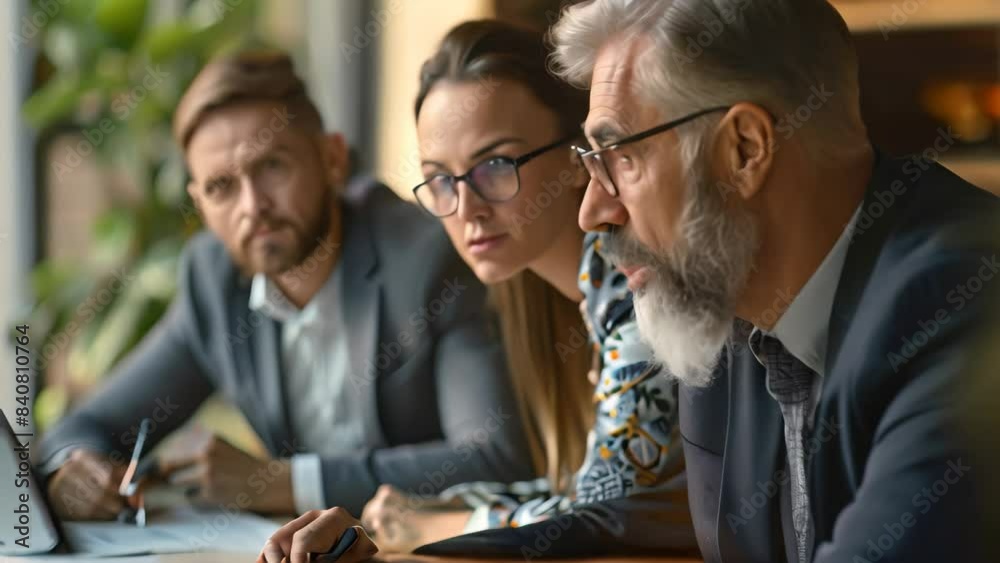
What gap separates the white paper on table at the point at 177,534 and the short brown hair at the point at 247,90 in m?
0.68

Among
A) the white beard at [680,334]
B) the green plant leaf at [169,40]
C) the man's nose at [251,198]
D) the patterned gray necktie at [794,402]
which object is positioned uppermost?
the green plant leaf at [169,40]

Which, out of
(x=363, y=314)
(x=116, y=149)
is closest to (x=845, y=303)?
(x=363, y=314)

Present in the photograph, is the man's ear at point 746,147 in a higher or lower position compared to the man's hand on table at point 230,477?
higher

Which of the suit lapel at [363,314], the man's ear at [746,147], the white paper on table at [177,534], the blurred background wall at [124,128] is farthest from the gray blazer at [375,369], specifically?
the man's ear at [746,147]

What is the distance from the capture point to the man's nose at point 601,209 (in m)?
1.05

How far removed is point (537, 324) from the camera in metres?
1.63

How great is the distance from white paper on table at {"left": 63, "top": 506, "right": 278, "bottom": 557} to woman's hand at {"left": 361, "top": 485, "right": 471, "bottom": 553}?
13 cm

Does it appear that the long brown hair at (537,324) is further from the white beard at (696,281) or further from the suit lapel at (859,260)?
the suit lapel at (859,260)

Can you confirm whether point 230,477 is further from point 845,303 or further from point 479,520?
point 845,303

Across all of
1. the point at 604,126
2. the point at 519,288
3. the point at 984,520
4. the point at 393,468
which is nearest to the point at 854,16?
the point at 519,288

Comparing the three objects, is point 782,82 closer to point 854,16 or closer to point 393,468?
point 393,468

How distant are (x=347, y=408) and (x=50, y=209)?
142 centimetres

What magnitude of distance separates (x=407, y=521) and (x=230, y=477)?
336mm

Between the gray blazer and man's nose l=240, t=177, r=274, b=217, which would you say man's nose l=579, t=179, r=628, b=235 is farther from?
man's nose l=240, t=177, r=274, b=217
